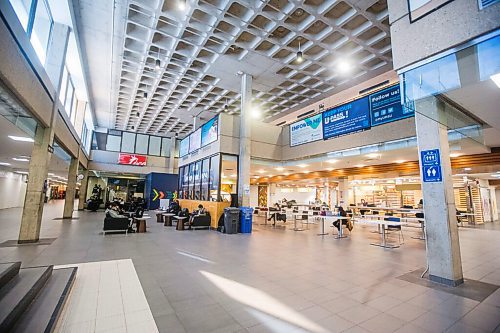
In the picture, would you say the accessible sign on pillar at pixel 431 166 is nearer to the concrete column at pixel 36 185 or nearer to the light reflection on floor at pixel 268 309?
the light reflection on floor at pixel 268 309

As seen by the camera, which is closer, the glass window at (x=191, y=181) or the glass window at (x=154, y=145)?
the glass window at (x=191, y=181)

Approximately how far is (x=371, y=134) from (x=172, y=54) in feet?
25.8

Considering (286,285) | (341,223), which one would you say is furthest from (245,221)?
(286,285)

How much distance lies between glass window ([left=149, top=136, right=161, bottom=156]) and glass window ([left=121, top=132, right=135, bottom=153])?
1386mm

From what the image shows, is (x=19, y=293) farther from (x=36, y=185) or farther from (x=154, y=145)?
(x=154, y=145)

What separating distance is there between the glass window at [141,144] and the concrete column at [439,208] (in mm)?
19852

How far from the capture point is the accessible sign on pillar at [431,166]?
4.04 metres

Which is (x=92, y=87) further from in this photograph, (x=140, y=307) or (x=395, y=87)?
(x=395, y=87)

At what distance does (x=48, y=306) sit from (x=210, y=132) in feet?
28.8

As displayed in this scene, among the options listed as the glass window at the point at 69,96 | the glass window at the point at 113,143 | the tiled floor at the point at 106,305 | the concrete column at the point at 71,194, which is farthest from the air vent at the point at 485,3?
the glass window at the point at 113,143

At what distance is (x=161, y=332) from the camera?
224 cm

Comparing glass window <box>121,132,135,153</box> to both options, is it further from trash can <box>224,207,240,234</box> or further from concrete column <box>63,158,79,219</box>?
trash can <box>224,207,240,234</box>

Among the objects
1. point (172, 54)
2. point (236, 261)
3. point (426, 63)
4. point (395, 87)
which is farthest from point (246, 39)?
point (236, 261)

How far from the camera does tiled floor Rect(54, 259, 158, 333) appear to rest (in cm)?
236
